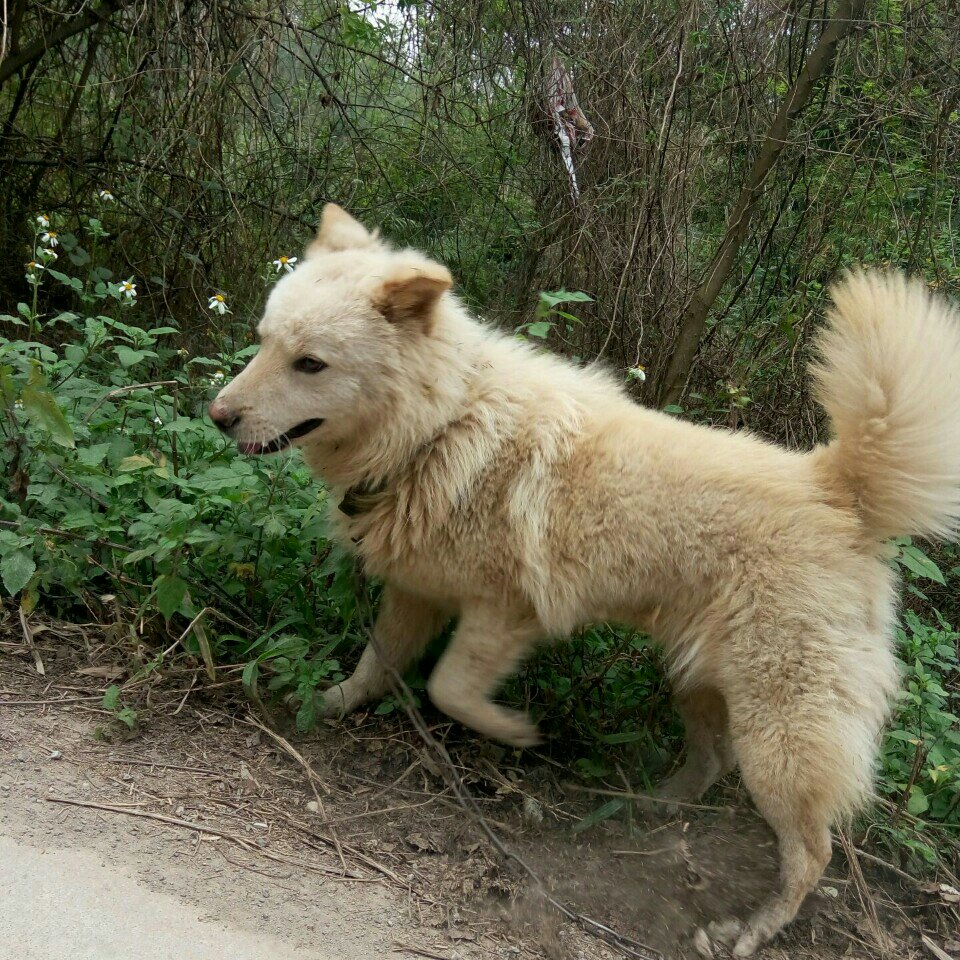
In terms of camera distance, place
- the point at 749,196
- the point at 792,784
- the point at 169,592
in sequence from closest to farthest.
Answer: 1. the point at 792,784
2. the point at 169,592
3. the point at 749,196

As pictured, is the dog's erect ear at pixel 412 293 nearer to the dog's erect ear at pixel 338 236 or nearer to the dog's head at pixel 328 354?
the dog's head at pixel 328 354

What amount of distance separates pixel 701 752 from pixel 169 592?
214 cm

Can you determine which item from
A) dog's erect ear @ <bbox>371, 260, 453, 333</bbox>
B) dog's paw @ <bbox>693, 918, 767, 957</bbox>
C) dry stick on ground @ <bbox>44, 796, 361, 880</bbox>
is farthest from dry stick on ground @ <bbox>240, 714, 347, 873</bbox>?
dog's erect ear @ <bbox>371, 260, 453, 333</bbox>

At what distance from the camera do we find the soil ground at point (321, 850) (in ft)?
7.27

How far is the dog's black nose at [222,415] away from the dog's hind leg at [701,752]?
198 centimetres

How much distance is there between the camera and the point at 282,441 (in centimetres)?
295

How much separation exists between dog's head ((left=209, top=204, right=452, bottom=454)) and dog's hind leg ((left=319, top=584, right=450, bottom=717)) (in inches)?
30.4

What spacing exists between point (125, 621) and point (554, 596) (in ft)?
5.51

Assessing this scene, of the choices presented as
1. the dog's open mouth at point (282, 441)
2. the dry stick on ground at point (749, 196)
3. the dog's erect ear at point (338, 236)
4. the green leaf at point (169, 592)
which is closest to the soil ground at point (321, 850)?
the green leaf at point (169, 592)

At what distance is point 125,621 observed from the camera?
3.33 m

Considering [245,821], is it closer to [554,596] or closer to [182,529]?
[182,529]

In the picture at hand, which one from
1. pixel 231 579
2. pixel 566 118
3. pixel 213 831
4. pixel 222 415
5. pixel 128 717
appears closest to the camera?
pixel 213 831

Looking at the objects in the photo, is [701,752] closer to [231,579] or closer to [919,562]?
[919,562]

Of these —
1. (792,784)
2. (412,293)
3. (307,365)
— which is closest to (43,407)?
(307,365)
